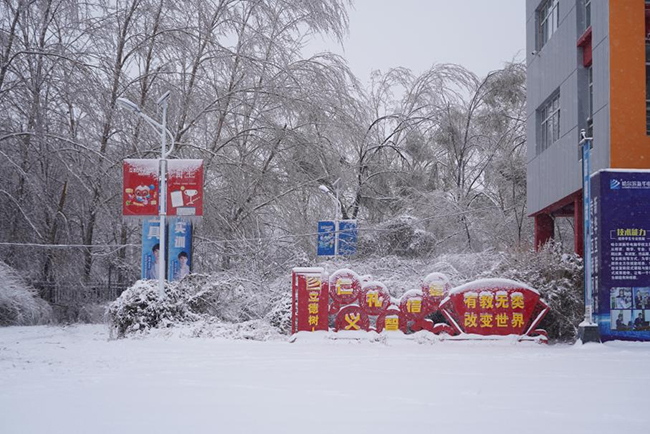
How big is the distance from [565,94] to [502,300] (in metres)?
7.76

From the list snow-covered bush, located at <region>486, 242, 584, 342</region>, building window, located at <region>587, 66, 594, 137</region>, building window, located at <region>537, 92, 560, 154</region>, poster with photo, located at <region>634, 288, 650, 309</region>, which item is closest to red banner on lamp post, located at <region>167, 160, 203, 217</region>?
snow-covered bush, located at <region>486, 242, 584, 342</region>

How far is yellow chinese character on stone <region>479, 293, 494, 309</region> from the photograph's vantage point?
16969 mm

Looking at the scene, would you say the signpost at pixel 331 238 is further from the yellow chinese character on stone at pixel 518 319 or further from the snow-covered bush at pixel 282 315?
the yellow chinese character on stone at pixel 518 319

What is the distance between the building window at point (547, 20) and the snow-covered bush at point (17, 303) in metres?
19.4

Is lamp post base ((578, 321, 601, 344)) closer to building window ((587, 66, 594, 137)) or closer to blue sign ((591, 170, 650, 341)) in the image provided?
blue sign ((591, 170, 650, 341))

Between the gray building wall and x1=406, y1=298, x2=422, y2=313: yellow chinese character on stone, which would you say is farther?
the gray building wall

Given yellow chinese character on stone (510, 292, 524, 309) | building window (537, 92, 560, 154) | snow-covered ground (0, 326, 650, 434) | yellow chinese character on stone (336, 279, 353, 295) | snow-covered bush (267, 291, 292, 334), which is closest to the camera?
snow-covered ground (0, 326, 650, 434)

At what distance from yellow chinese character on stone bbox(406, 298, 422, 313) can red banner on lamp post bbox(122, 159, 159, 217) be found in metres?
8.29

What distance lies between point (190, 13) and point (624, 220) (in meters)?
20.2

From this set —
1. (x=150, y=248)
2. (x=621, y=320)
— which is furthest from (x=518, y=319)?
(x=150, y=248)

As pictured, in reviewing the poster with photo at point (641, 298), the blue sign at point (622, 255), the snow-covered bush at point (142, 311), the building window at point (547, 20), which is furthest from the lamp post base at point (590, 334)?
the building window at point (547, 20)

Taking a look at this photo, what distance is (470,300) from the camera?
55.9ft

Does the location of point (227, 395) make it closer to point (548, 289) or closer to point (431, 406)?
point (431, 406)

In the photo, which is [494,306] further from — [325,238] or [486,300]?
[325,238]
